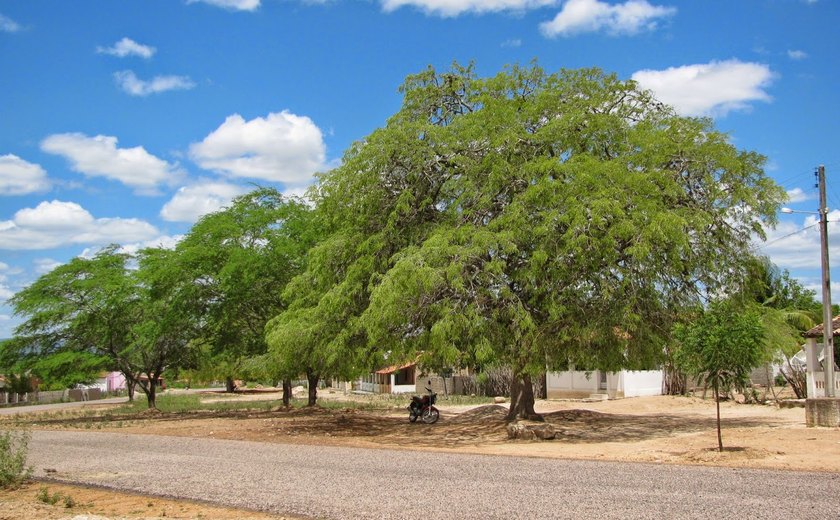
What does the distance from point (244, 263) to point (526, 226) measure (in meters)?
13.3

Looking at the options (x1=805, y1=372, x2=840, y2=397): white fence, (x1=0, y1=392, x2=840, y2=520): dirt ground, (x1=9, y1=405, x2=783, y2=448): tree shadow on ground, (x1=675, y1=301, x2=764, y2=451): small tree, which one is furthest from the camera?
(x1=805, y1=372, x2=840, y2=397): white fence

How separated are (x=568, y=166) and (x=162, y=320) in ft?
61.6

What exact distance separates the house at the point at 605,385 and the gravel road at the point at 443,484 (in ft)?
76.9

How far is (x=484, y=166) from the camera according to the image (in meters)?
20.1

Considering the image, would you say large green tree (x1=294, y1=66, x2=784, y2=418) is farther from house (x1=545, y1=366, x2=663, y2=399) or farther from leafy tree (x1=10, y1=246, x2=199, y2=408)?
house (x1=545, y1=366, x2=663, y2=399)

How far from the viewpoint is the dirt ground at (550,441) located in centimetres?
1133

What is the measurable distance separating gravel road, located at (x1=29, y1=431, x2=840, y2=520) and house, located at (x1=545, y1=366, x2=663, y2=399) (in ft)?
76.9

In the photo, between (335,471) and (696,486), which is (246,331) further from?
(696,486)

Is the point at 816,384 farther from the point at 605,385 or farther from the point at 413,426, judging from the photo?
the point at 413,426

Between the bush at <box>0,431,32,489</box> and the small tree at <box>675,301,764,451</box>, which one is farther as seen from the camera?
the small tree at <box>675,301,764,451</box>

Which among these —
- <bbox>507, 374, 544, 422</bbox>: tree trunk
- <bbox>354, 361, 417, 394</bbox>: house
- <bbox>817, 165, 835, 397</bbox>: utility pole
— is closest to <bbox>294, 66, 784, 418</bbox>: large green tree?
<bbox>507, 374, 544, 422</bbox>: tree trunk

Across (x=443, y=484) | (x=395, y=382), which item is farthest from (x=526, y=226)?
(x=395, y=382)

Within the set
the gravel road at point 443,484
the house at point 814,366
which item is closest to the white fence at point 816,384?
the house at point 814,366

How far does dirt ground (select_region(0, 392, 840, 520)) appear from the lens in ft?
37.2
